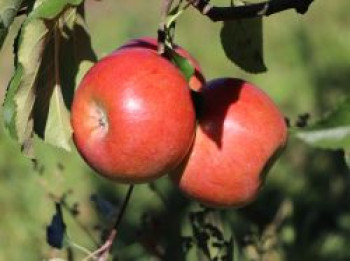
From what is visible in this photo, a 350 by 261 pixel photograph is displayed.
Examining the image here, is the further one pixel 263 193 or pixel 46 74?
pixel 263 193

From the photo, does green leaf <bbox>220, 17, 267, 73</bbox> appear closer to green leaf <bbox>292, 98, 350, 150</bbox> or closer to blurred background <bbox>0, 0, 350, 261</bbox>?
blurred background <bbox>0, 0, 350, 261</bbox>

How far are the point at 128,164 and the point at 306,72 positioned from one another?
8.90ft

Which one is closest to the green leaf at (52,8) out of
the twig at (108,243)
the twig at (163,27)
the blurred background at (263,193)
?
the twig at (163,27)

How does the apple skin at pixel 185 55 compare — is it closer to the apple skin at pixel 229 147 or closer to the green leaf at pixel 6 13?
the apple skin at pixel 229 147

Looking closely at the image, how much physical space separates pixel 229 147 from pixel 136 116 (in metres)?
0.14

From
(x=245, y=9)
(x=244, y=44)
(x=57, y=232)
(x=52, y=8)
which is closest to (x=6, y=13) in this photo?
(x=52, y=8)

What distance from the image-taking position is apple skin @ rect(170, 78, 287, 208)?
1025mm

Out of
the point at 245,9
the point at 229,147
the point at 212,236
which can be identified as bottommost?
the point at 212,236

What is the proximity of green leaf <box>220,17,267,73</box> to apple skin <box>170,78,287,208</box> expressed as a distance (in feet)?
0.86

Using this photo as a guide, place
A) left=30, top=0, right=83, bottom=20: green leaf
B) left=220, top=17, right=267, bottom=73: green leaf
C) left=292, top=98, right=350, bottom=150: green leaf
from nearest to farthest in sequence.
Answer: left=292, top=98, right=350, bottom=150: green leaf, left=30, top=0, right=83, bottom=20: green leaf, left=220, top=17, right=267, bottom=73: green leaf

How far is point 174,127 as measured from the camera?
3.14 ft

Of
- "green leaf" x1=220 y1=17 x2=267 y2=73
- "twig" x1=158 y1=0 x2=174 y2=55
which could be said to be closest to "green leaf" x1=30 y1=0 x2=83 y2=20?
"twig" x1=158 y1=0 x2=174 y2=55

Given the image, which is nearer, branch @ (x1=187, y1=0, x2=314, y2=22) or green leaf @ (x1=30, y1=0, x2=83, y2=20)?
Answer: green leaf @ (x1=30, y1=0, x2=83, y2=20)

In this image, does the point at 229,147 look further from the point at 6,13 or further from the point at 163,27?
the point at 6,13
